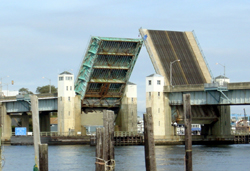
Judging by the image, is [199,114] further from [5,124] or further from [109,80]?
[5,124]

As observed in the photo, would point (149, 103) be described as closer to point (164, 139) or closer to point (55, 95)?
point (164, 139)

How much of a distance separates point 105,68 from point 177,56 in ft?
29.9

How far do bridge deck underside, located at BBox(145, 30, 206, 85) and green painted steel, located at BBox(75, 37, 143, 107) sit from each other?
306 centimetres

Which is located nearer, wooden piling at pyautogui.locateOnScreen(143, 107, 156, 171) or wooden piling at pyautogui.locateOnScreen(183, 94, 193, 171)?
wooden piling at pyautogui.locateOnScreen(143, 107, 156, 171)

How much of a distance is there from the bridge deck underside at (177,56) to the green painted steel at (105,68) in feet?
10.0

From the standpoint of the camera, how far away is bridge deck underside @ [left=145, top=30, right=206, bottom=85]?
73.0 metres

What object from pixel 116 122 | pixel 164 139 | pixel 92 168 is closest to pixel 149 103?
pixel 164 139

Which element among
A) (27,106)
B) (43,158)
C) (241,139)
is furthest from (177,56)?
(43,158)

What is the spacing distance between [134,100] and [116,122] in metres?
4.12

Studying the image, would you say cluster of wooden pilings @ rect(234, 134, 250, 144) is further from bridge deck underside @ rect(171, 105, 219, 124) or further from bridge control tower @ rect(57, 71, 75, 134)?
bridge control tower @ rect(57, 71, 75, 134)

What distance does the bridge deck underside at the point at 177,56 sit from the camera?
73.0 meters

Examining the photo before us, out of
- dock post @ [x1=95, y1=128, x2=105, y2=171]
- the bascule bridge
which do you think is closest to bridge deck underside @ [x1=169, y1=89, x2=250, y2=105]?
the bascule bridge

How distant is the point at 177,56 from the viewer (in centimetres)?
7425

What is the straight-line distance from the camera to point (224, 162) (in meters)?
48.1
